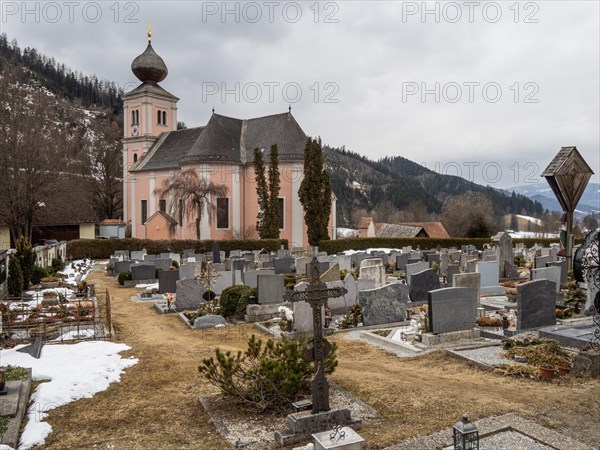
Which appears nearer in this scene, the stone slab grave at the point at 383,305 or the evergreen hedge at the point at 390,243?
the stone slab grave at the point at 383,305

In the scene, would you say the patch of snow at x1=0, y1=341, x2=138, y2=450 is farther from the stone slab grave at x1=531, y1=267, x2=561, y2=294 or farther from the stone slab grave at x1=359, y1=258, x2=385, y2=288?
the stone slab grave at x1=531, y1=267, x2=561, y2=294

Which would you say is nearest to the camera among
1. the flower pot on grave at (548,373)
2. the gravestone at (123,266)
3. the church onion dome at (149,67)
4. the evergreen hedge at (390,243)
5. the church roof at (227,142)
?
the flower pot on grave at (548,373)

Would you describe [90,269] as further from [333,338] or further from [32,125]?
[333,338]

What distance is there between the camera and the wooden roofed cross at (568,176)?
17.3m

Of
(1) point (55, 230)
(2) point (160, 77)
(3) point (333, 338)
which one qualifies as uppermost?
(2) point (160, 77)

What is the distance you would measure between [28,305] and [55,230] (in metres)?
29.8

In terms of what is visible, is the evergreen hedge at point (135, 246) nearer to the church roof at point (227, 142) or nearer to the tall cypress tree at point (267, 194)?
the tall cypress tree at point (267, 194)

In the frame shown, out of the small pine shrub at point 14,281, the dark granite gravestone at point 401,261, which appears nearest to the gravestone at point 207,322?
the small pine shrub at point 14,281

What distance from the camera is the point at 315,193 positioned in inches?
1528

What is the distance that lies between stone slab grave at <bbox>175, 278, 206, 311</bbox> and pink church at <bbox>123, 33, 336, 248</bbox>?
24.9 metres

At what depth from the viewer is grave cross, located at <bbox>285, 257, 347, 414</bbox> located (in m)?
5.66

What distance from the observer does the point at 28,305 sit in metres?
14.2

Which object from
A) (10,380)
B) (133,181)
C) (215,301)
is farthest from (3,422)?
(133,181)

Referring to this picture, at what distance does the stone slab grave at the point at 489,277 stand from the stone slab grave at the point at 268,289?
7272 millimetres
